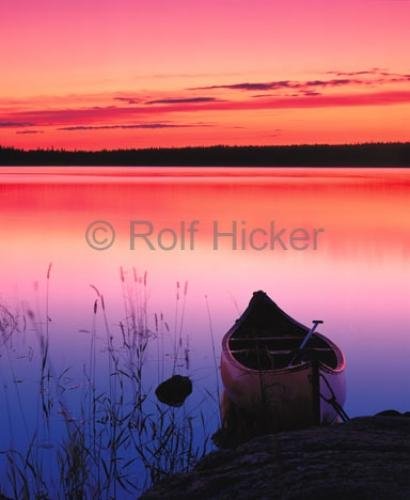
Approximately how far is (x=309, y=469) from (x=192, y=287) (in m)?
15.3

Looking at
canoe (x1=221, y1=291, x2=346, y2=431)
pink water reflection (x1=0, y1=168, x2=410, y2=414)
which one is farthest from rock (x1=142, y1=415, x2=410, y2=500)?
pink water reflection (x1=0, y1=168, x2=410, y2=414)

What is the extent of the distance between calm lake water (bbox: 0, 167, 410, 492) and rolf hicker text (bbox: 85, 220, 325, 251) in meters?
0.09

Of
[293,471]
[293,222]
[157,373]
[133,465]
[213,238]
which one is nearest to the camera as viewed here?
[293,471]

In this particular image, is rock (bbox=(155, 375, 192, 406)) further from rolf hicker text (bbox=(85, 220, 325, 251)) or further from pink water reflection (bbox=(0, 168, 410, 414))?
rolf hicker text (bbox=(85, 220, 325, 251))

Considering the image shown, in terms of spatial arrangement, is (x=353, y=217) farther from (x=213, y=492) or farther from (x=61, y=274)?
(x=213, y=492)

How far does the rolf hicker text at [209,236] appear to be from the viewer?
94.8 ft

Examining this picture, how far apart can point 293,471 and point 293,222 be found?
34608 millimetres

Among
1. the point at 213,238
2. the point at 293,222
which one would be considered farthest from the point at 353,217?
the point at 213,238

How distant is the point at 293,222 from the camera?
38.9 m

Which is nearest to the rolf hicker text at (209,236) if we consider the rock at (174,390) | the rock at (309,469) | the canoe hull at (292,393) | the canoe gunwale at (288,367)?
the canoe gunwale at (288,367)

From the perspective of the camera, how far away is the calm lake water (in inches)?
457

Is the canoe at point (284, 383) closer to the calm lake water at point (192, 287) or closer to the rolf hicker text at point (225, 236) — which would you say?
the calm lake water at point (192, 287)

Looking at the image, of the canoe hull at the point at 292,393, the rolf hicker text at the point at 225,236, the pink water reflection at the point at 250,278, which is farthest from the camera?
the rolf hicker text at the point at 225,236

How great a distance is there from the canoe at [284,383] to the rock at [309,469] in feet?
8.57
